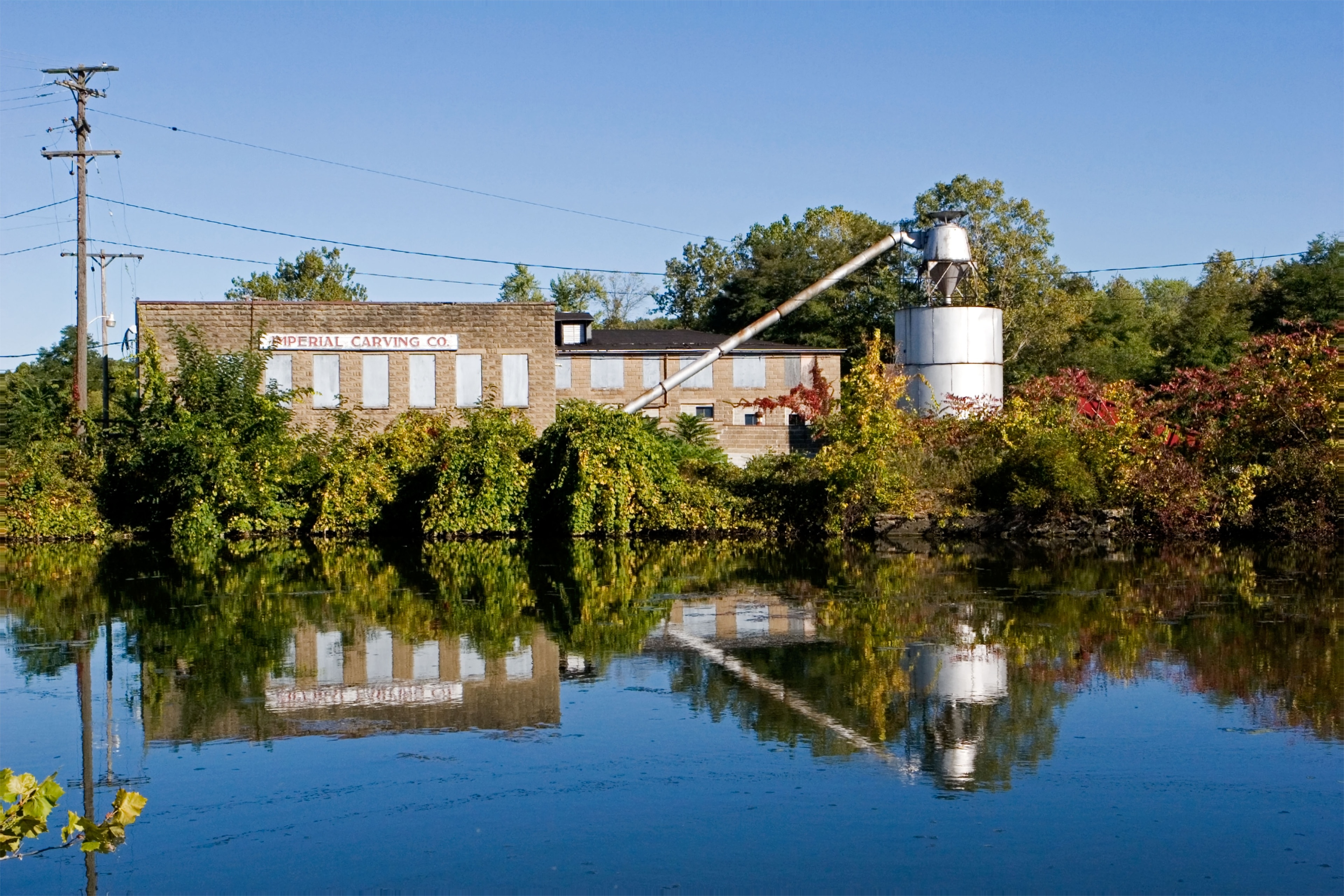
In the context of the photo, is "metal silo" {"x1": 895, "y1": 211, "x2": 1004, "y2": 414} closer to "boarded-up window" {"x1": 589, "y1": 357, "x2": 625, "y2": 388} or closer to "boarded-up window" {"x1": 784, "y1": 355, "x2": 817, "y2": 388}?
"boarded-up window" {"x1": 784, "y1": 355, "x2": 817, "y2": 388}

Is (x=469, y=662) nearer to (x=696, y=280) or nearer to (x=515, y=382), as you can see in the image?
(x=515, y=382)

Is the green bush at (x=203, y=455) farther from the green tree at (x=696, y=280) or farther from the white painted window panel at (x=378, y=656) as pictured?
the green tree at (x=696, y=280)

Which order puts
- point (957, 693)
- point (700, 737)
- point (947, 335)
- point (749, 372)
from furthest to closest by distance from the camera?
1. point (749, 372)
2. point (947, 335)
3. point (957, 693)
4. point (700, 737)

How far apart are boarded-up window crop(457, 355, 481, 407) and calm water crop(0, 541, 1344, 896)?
63.9 ft

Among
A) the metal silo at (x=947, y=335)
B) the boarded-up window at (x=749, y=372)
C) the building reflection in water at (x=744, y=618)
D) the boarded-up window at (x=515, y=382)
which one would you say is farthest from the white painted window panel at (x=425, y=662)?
the boarded-up window at (x=749, y=372)

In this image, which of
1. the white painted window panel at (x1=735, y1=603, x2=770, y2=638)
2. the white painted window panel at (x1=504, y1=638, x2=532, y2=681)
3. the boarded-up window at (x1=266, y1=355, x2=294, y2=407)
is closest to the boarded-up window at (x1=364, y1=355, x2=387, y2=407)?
the boarded-up window at (x1=266, y1=355, x2=294, y2=407)

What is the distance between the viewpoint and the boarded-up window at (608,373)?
163 ft

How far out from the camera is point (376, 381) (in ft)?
126

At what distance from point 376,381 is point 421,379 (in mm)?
1282

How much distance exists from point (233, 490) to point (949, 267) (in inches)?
886

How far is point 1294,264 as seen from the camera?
172 ft

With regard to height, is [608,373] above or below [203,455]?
above

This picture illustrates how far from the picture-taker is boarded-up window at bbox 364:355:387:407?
1511 inches

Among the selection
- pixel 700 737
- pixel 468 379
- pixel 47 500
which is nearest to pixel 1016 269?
pixel 468 379
